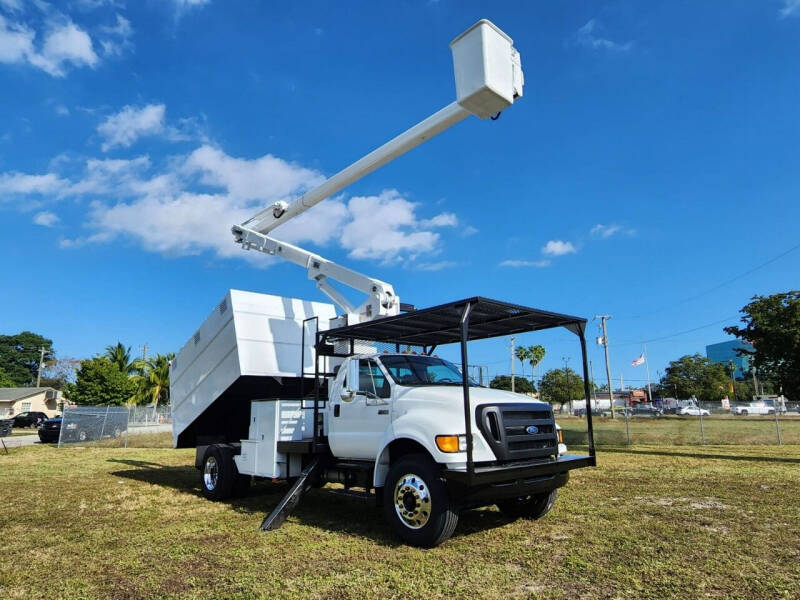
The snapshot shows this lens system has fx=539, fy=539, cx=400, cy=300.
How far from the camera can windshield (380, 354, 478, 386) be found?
6945mm

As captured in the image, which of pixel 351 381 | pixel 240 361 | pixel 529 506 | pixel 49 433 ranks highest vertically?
pixel 240 361

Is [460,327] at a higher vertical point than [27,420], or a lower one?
higher

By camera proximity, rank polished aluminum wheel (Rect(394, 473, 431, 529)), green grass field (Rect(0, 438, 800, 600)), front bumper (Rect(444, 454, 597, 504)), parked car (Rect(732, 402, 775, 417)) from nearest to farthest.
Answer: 1. green grass field (Rect(0, 438, 800, 600))
2. front bumper (Rect(444, 454, 597, 504))
3. polished aluminum wheel (Rect(394, 473, 431, 529))
4. parked car (Rect(732, 402, 775, 417))

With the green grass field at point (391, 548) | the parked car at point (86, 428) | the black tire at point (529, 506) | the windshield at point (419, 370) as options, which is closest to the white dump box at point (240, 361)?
the green grass field at point (391, 548)

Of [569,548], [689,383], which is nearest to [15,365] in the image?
[689,383]

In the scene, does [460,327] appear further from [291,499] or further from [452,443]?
[291,499]

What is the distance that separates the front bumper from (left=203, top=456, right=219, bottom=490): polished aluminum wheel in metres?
5.20

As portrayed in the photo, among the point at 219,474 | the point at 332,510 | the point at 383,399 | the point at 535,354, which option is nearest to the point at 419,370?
the point at 383,399

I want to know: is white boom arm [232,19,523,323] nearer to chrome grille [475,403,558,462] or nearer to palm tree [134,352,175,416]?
chrome grille [475,403,558,462]

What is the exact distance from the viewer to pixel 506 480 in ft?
18.9

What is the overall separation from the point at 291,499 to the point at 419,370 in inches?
91.9

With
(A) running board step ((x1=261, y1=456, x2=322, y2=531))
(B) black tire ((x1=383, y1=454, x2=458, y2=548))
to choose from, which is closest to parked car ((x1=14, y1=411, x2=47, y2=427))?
(A) running board step ((x1=261, y1=456, x2=322, y2=531))

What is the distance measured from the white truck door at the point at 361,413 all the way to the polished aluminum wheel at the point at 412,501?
867 millimetres

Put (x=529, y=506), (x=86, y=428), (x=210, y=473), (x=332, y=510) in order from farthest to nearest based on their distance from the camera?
(x=86, y=428) → (x=210, y=473) → (x=332, y=510) → (x=529, y=506)
